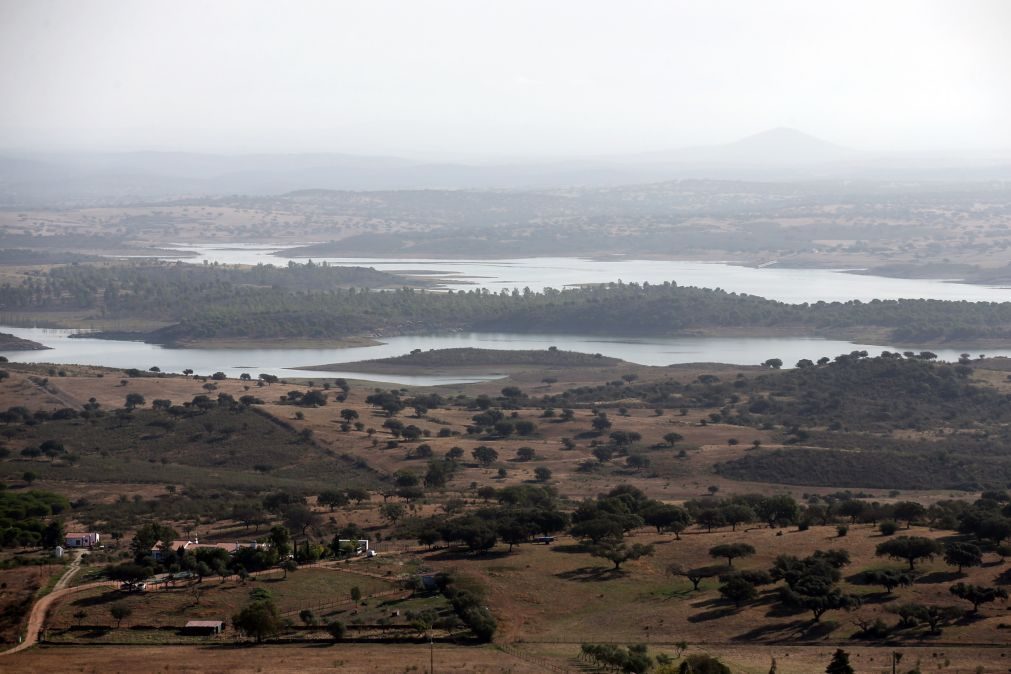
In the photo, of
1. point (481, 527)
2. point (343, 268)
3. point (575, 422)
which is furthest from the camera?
point (343, 268)

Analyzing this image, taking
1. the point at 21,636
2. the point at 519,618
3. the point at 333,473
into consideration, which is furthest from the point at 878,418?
the point at 21,636

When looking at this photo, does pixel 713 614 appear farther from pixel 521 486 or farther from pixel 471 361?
pixel 471 361

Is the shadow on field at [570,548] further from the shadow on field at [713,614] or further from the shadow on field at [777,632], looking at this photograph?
the shadow on field at [777,632]

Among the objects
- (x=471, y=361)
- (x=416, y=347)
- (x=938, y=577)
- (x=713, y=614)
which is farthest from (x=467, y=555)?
(x=416, y=347)

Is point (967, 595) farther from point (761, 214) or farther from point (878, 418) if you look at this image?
point (761, 214)

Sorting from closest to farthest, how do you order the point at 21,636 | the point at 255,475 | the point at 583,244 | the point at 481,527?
the point at 21,636 < the point at 481,527 < the point at 255,475 < the point at 583,244

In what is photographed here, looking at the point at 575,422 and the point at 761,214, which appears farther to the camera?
the point at 761,214
